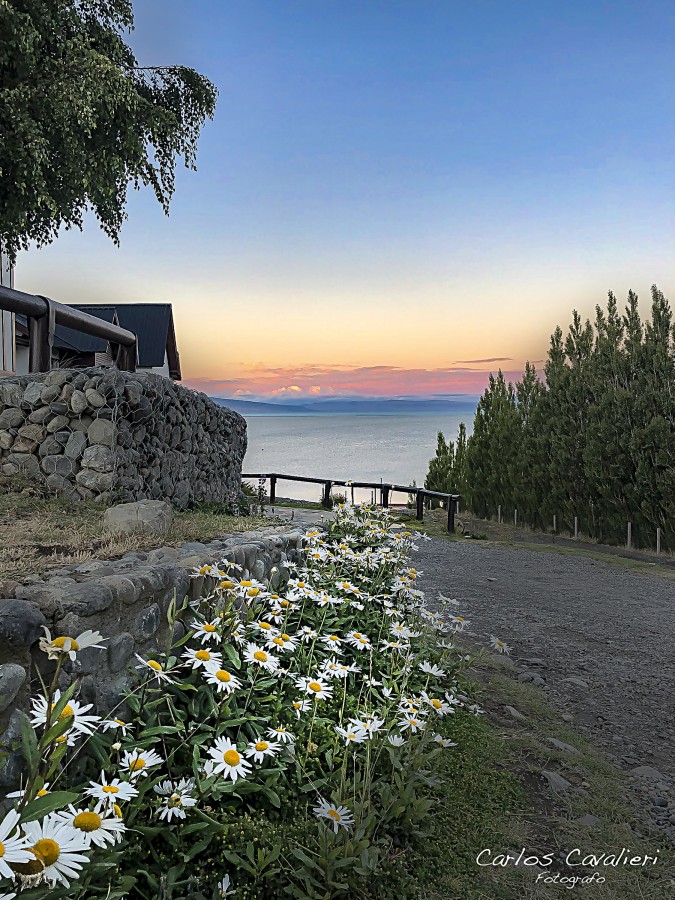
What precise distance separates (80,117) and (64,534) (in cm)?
627

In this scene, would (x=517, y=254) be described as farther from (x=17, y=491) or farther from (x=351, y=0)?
(x=17, y=491)

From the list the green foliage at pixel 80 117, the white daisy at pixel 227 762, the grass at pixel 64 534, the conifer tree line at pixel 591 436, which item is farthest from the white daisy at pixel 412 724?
the conifer tree line at pixel 591 436

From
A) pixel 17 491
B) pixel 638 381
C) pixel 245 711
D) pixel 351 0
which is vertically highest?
pixel 351 0

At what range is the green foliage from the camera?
293 inches

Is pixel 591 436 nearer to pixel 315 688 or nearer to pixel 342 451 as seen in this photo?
pixel 315 688

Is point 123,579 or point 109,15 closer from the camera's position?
point 123,579

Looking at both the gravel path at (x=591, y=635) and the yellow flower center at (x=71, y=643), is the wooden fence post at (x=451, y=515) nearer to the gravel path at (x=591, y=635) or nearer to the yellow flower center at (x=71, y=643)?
the gravel path at (x=591, y=635)

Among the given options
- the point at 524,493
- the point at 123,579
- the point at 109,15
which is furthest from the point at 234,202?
the point at 524,493

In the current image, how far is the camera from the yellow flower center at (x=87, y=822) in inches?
55.2

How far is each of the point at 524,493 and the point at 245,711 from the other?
45.1 ft

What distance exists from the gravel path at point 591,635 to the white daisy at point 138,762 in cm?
231

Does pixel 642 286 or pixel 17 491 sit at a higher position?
pixel 642 286

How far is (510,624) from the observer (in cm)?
593

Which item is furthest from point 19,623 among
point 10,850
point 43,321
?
point 43,321
